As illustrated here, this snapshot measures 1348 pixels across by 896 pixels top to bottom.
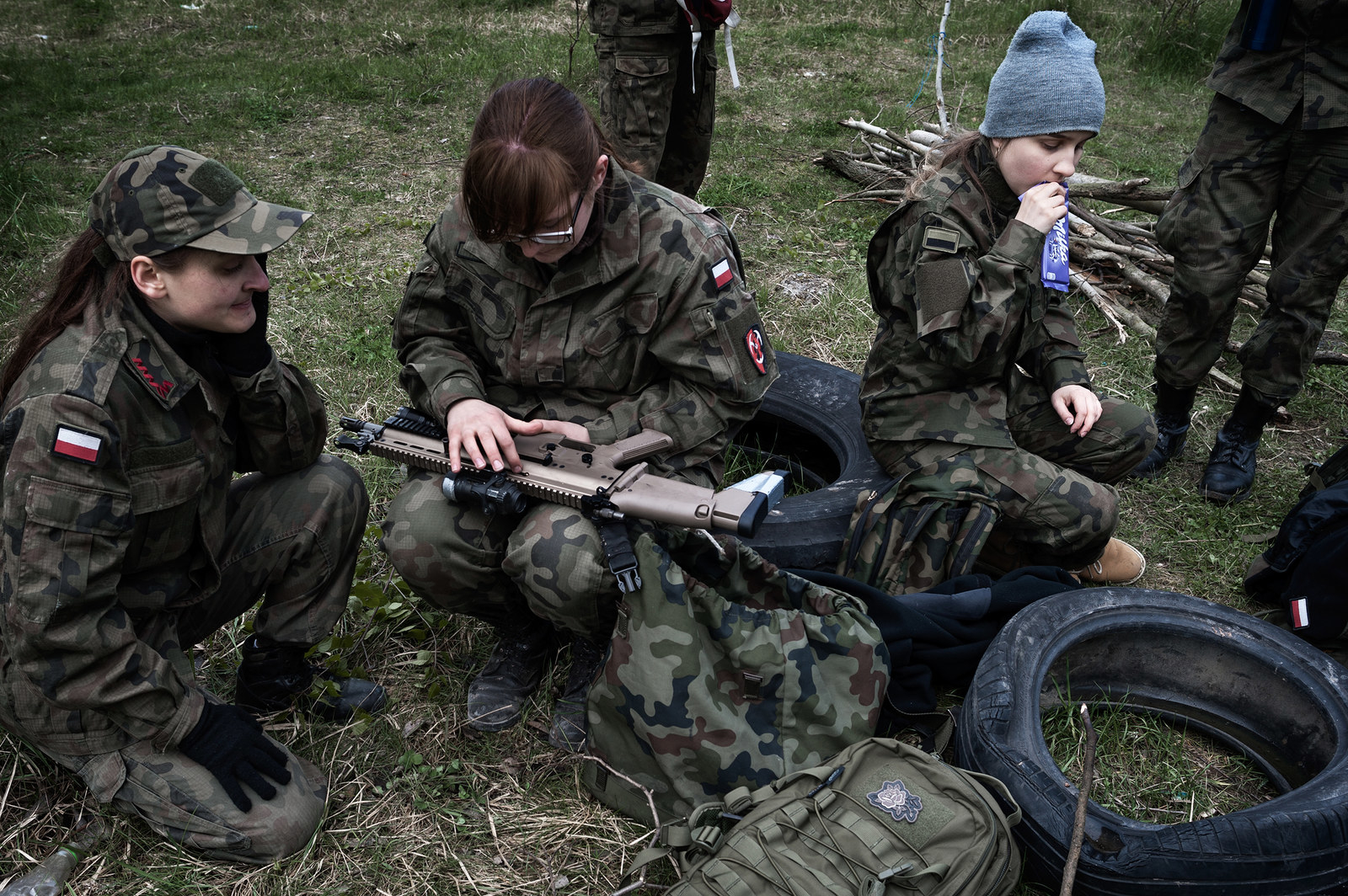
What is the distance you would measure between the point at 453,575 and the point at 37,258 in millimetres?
4320

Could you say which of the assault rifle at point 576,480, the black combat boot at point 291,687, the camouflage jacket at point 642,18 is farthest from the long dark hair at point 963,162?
the black combat boot at point 291,687

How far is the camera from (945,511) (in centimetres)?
308

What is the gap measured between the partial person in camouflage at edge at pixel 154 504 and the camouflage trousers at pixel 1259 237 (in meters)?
3.27

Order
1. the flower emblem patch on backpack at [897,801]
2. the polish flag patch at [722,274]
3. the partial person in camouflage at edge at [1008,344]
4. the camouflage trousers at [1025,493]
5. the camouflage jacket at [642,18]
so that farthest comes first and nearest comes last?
the camouflage jacket at [642,18]
the camouflage trousers at [1025,493]
the partial person in camouflage at edge at [1008,344]
the polish flag patch at [722,274]
the flower emblem patch on backpack at [897,801]

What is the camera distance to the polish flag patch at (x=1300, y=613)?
9.93 feet

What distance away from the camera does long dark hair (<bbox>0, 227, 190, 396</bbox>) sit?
224 centimetres

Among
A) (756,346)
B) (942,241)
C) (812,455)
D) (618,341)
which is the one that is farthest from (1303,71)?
(618,341)

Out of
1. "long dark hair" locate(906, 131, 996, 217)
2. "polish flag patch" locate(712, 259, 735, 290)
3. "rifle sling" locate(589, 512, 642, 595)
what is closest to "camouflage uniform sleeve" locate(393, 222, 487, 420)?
"rifle sling" locate(589, 512, 642, 595)

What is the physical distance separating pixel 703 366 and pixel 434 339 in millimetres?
827

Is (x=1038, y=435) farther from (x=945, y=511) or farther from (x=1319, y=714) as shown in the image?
(x=1319, y=714)

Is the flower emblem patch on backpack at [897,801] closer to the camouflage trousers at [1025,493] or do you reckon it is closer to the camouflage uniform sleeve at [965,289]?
the camouflage trousers at [1025,493]

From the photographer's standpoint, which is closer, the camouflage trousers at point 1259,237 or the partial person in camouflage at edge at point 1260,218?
the partial person in camouflage at edge at point 1260,218

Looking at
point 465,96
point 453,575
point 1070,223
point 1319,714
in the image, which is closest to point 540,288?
point 453,575

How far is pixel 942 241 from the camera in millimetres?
3037
